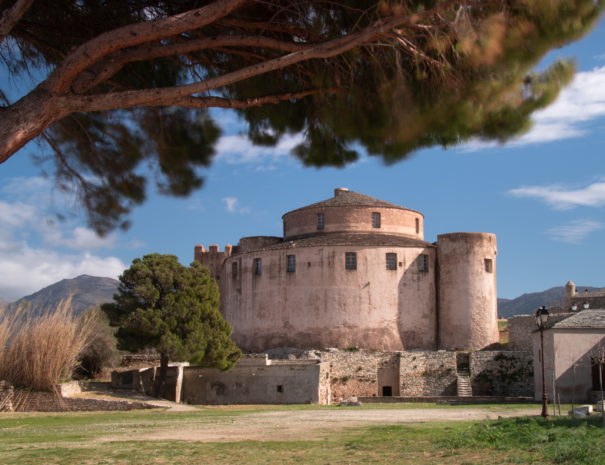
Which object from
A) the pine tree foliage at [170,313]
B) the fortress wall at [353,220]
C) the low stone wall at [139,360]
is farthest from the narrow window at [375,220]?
the low stone wall at [139,360]

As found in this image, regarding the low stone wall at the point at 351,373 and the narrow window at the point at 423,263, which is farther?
the narrow window at the point at 423,263

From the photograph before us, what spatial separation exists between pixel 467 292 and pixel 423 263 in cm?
299

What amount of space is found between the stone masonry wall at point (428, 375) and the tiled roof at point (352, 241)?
7.32m

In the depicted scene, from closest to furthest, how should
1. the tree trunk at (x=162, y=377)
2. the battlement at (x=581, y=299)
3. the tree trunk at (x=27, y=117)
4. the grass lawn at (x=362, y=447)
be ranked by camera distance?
the tree trunk at (x=27, y=117) < the grass lawn at (x=362, y=447) < the tree trunk at (x=162, y=377) < the battlement at (x=581, y=299)

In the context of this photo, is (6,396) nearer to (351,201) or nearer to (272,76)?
(272,76)

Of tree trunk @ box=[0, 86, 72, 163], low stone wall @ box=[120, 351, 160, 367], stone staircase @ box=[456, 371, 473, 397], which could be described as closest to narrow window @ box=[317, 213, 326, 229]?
low stone wall @ box=[120, 351, 160, 367]

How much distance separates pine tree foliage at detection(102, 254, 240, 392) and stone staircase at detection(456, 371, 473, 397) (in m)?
11.3

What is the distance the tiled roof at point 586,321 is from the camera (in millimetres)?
27938

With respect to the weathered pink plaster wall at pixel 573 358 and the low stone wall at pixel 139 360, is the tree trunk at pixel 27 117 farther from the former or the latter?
the low stone wall at pixel 139 360

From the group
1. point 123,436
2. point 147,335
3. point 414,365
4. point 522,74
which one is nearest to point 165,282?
point 147,335

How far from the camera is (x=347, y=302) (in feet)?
137

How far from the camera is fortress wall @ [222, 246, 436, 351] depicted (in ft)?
136

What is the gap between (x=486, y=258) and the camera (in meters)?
42.2

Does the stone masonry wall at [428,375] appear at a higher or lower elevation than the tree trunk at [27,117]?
lower
